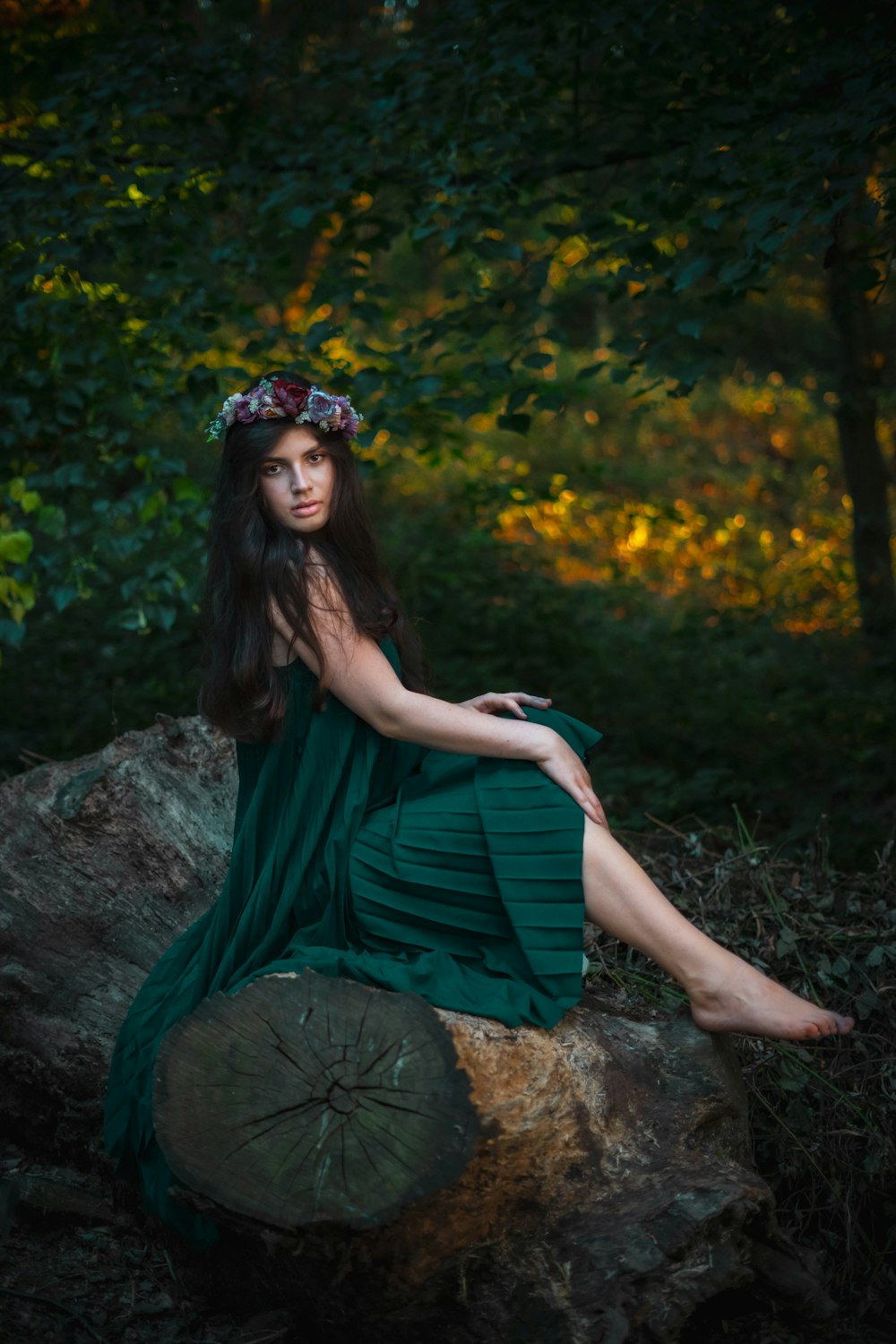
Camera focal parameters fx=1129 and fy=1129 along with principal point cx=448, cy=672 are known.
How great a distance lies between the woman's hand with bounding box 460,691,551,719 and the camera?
8.66ft

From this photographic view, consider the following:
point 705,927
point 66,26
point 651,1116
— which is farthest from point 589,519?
point 651,1116

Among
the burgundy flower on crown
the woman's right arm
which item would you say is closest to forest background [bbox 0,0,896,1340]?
the woman's right arm

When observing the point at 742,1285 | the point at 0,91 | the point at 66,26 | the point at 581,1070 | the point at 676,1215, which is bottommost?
the point at 742,1285

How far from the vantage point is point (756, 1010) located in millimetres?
2246

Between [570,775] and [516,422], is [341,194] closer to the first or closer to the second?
[516,422]

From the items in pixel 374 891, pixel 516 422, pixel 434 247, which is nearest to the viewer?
pixel 374 891

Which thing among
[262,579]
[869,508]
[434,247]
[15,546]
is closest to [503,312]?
[434,247]

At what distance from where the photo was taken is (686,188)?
3545 mm

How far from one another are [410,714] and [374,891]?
38cm

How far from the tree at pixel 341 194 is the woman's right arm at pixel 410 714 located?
1.18 m

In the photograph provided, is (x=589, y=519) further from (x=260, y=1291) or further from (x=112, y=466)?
(x=260, y=1291)

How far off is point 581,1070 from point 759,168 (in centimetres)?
258

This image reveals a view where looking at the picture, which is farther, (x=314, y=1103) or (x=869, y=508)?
(x=869, y=508)

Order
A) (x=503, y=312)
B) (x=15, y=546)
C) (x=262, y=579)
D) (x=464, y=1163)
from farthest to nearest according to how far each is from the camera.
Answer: (x=503, y=312), (x=15, y=546), (x=262, y=579), (x=464, y=1163)
